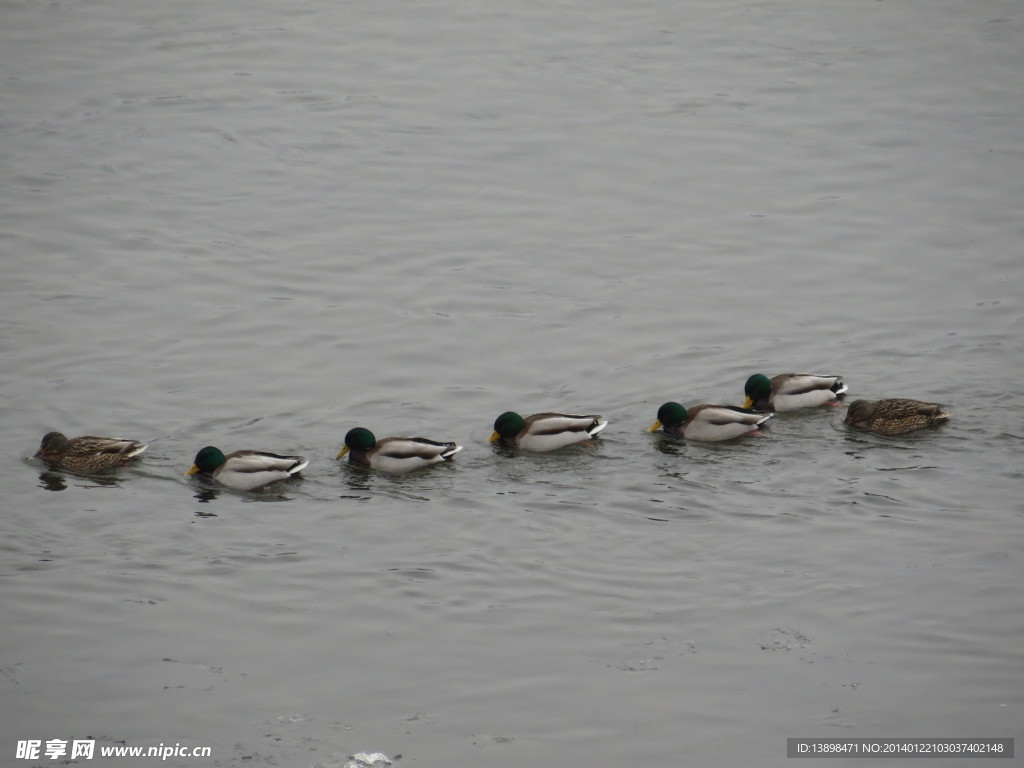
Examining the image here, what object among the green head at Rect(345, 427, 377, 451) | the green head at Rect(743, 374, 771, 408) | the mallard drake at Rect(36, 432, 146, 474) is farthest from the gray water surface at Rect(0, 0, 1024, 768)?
the green head at Rect(743, 374, 771, 408)

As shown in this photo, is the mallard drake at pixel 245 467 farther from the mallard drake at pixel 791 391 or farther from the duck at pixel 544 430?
the mallard drake at pixel 791 391

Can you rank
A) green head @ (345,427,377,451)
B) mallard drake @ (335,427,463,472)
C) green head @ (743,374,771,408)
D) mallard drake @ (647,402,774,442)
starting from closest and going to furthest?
mallard drake @ (335,427,463,472)
green head @ (345,427,377,451)
mallard drake @ (647,402,774,442)
green head @ (743,374,771,408)

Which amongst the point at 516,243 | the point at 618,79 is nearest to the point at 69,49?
the point at 618,79

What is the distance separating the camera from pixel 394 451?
13.3m

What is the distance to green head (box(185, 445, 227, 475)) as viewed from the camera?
13133 mm

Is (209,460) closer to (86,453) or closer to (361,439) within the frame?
(86,453)

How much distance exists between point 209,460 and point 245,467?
44cm

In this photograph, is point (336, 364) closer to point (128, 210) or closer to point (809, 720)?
point (128, 210)

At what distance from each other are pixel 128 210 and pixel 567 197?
6.33 metres

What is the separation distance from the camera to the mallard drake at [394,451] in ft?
43.5

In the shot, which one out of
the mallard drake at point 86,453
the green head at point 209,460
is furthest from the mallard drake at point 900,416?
the mallard drake at point 86,453

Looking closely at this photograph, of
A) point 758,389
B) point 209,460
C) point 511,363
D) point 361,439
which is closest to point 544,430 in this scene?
point 361,439

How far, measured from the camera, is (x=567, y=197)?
20.8 m

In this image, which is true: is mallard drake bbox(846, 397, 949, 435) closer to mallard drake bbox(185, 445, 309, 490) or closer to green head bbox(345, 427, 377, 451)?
green head bbox(345, 427, 377, 451)
